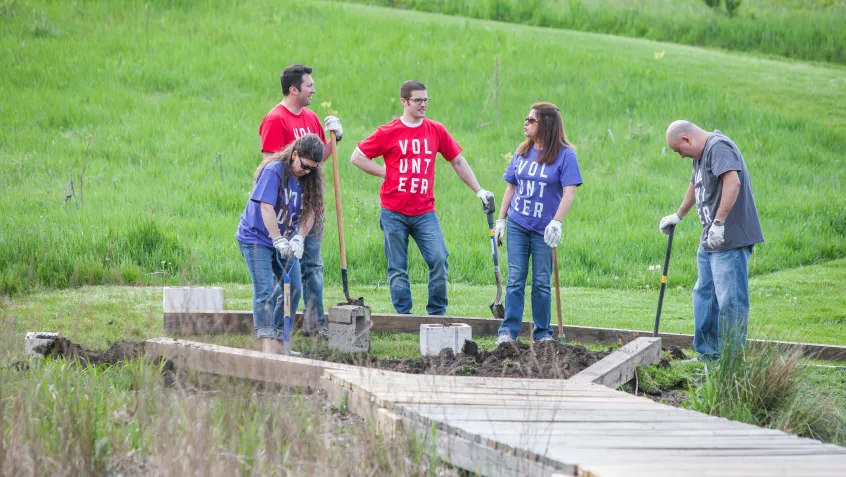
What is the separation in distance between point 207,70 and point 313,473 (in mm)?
18278

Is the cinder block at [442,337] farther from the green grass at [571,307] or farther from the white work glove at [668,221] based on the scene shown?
the white work glove at [668,221]

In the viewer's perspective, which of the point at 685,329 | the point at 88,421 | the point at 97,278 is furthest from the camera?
the point at 97,278

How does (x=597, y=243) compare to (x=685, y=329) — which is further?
(x=597, y=243)

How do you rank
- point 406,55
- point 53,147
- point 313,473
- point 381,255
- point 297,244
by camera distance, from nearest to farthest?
point 313,473 < point 297,244 < point 381,255 < point 53,147 < point 406,55

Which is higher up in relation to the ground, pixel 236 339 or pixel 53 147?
pixel 53 147

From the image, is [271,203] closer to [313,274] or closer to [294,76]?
[313,274]

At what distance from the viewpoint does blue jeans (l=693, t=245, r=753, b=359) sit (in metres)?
7.45

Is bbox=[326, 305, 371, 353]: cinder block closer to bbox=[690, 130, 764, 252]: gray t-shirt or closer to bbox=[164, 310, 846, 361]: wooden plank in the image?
bbox=[164, 310, 846, 361]: wooden plank

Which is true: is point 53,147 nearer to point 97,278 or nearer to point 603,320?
point 97,278

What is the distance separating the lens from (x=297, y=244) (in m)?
7.40

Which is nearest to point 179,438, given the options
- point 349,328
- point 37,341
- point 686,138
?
point 37,341

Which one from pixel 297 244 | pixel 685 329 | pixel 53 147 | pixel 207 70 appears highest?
pixel 207 70

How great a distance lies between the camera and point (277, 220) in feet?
24.5

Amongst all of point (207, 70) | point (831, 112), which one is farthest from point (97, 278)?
point (831, 112)
